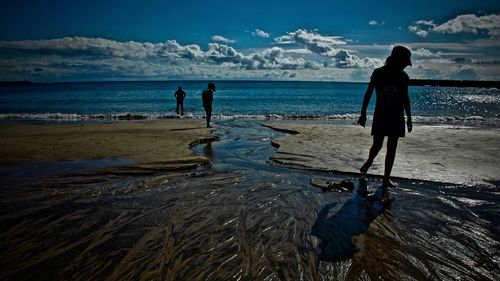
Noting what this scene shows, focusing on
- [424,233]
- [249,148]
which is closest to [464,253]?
[424,233]

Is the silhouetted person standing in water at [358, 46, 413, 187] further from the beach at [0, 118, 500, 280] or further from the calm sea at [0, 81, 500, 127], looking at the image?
the calm sea at [0, 81, 500, 127]

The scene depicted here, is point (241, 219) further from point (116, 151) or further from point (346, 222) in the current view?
point (116, 151)

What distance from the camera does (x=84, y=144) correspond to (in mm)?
10188

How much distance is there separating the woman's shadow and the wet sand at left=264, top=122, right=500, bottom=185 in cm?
172

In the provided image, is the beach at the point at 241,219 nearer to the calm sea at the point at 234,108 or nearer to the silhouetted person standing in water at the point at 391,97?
the silhouetted person standing in water at the point at 391,97

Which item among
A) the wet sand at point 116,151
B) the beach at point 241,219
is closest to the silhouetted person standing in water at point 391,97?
the beach at point 241,219

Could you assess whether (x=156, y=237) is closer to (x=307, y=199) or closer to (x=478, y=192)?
(x=307, y=199)

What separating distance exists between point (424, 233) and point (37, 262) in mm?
4591

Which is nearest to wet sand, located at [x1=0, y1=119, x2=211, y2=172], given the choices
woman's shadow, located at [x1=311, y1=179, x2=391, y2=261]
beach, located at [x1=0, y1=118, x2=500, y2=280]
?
beach, located at [x1=0, y1=118, x2=500, y2=280]

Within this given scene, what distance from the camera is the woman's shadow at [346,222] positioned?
3.69 meters

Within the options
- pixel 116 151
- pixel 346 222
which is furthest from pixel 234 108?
pixel 346 222

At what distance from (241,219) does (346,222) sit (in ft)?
4.87

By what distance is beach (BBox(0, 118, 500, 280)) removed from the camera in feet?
10.8

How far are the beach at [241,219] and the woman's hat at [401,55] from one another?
Result: 7.79 ft
